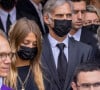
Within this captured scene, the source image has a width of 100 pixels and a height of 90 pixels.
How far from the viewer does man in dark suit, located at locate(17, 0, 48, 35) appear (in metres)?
7.67

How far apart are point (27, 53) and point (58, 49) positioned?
525 mm

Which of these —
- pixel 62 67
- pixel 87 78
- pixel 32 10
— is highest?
pixel 32 10

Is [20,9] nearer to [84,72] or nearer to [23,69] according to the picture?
[23,69]

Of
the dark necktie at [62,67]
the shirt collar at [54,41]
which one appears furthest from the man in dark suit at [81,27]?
the dark necktie at [62,67]

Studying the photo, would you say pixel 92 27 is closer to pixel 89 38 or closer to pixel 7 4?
pixel 89 38

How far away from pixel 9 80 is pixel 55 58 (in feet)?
2.72

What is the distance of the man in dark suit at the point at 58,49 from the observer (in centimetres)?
625

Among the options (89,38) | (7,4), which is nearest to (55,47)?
(89,38)

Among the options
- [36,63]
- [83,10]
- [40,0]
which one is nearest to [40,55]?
[36,63]

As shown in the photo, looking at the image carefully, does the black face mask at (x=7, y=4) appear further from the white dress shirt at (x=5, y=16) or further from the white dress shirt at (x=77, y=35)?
the white dress shirt at (x=77, y=35)

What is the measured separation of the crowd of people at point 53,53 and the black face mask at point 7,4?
319mm

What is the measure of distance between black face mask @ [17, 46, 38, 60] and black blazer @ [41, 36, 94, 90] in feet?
0.70

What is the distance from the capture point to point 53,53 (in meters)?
6.43

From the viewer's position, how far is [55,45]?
649 cm
